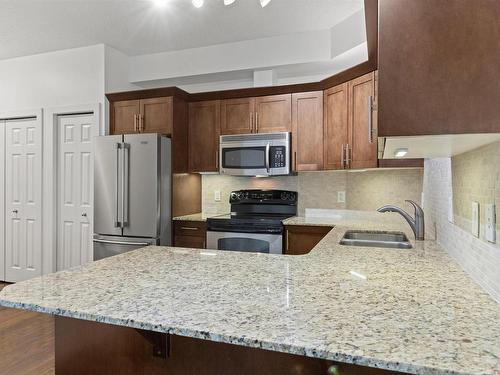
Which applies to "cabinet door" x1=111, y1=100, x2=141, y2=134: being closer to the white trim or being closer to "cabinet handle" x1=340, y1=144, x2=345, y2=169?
the white trim

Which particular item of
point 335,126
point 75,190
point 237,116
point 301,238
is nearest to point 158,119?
point 237,116

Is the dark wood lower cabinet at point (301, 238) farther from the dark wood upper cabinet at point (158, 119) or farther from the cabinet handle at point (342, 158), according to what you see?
the dark wood upper cabinet at point (158, 119)

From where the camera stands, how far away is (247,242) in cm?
330

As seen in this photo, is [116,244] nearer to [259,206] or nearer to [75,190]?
[75,190]

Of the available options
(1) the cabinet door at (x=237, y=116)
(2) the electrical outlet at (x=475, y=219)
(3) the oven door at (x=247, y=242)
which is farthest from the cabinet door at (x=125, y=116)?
(2) the electrical outlet at (x=475, y=219)

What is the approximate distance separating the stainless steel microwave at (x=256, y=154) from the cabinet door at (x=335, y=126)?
0.38 m

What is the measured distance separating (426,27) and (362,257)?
3.60 feet

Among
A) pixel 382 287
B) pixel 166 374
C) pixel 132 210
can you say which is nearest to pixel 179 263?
pixel 166 374

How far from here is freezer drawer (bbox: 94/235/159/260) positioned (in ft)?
11.1

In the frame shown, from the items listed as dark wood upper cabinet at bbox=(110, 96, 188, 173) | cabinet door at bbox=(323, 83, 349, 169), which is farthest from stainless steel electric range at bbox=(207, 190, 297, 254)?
dark wood upper cabinet at bbox=(110, 96, 188, 173)

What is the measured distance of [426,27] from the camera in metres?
0.81

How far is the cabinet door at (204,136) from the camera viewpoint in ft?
12.1

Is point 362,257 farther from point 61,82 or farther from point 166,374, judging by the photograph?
point 61,82

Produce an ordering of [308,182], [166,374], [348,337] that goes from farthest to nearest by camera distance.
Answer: [308,182]
[166,374]
[348,337]
